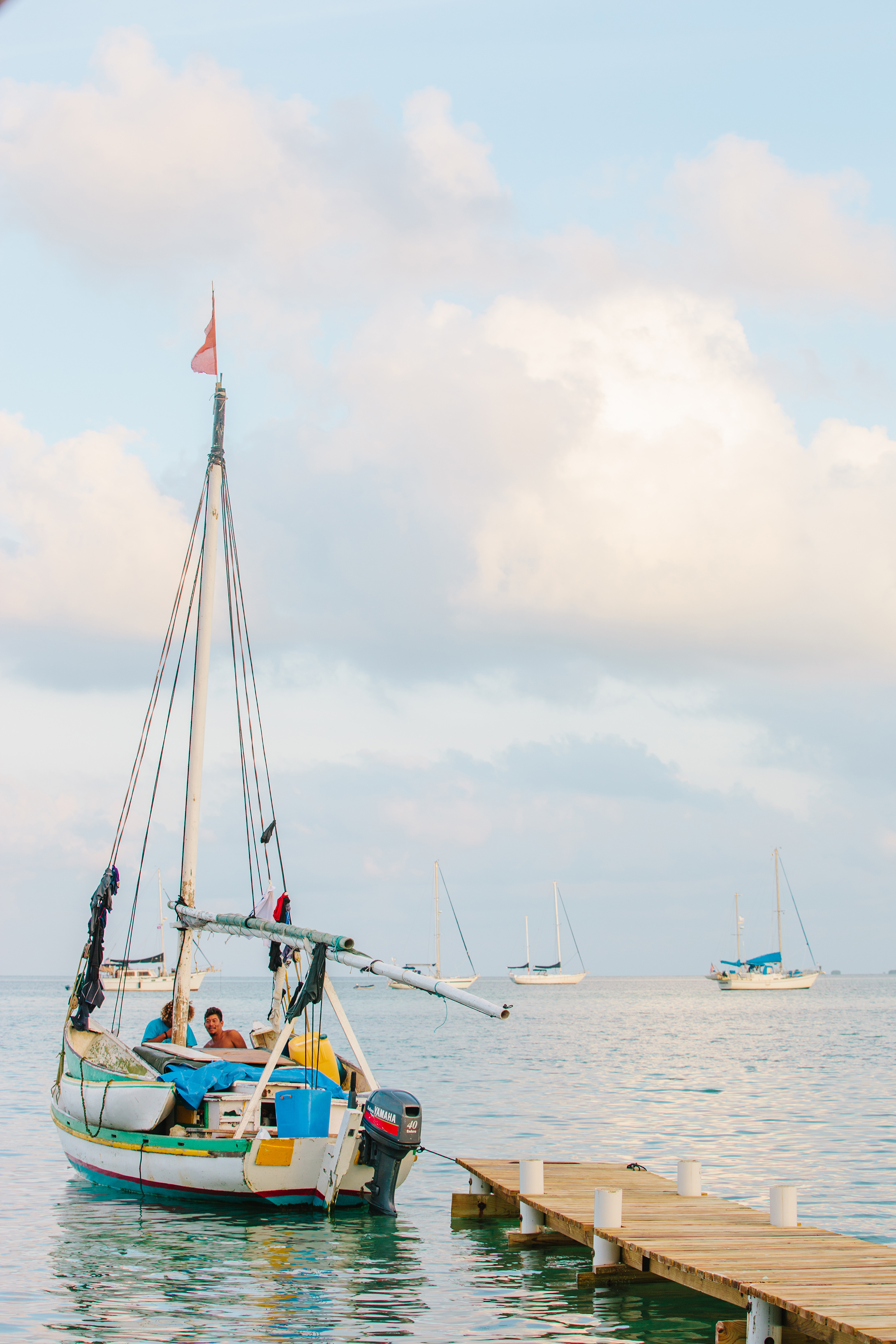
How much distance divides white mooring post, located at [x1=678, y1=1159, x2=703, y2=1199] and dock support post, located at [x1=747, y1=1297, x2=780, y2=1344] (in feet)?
19.7

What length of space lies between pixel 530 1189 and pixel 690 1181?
218 cm

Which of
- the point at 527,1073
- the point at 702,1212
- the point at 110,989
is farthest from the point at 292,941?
the point at 110,989

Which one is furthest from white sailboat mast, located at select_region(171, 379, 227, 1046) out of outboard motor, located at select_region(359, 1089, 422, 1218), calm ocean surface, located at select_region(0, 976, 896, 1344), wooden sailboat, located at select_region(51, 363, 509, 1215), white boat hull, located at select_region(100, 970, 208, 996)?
white boat hull, located at select_region(100, 970, 208, 996)

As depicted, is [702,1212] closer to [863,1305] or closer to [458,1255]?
[458,1255]

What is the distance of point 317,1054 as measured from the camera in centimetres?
2161

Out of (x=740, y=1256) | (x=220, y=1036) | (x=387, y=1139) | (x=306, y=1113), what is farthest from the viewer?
(x=220, y=1036)

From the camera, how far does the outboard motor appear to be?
19188 millimetres

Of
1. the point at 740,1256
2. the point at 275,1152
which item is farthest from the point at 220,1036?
the point at 740,1256

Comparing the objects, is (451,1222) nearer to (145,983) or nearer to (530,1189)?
(530,1189)

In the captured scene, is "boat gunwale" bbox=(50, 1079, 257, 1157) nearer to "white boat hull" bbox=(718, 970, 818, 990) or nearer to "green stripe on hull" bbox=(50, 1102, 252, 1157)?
"green stripe on hull" bbox=(50, 1102, 252, 1157)

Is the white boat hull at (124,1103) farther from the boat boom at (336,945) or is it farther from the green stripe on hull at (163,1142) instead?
the boat boom at (336,945)

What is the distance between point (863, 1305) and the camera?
1191cm

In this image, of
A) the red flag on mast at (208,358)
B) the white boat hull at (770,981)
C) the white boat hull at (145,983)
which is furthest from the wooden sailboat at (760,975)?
the red flag on mast at (208,358)

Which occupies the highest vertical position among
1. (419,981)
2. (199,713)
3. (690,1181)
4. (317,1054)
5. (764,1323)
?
(199,713)
